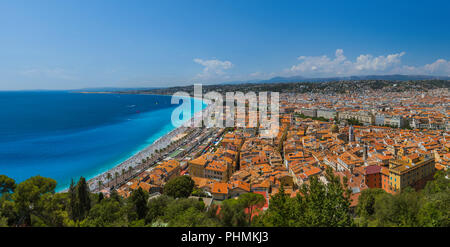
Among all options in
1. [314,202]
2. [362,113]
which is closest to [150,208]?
[314,202]

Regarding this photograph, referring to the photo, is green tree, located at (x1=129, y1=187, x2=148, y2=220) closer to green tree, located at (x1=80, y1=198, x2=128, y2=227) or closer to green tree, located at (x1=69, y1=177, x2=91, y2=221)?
green tree, located at (x1=80, y1=198, x2=128, y2=227)

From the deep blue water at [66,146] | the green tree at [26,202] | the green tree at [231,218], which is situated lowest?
the deep blue water at [66,146]

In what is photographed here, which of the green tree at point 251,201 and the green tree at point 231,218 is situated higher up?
the green tree at point 231,218

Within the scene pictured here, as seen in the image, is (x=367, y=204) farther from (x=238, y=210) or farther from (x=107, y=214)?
(x=107, y=214)

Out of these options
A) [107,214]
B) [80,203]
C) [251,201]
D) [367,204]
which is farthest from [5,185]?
[367,204]

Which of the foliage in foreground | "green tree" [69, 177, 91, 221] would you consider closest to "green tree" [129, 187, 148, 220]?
the foliage in foreground

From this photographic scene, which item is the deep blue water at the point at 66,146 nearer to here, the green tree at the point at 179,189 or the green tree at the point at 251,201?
the green tree at the point at 179,189

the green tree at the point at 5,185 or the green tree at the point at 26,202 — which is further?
the green tree at the point at 5,185

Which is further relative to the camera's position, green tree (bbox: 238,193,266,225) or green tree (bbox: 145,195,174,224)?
green tree (bbox: 238,193,266,225)

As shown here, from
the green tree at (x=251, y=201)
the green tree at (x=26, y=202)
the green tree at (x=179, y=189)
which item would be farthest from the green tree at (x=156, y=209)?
the green tree at (x=26, y=202)
